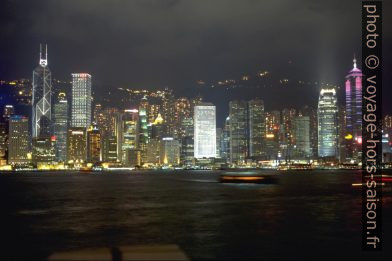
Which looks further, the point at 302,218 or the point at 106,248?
the point at 302,218

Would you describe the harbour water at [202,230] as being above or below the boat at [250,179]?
above

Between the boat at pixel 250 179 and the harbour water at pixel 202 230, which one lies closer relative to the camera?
the harbour water at pixel 202 230

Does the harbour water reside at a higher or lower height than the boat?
higher

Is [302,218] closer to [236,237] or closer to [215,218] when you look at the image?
[215,218]

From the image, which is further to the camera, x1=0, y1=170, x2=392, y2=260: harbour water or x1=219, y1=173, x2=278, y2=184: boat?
x1=219, y1=173, x2=278, y2=184: boat

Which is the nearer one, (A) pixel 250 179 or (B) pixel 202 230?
(B) pixel 202 230

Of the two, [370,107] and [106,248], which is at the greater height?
[370,107]

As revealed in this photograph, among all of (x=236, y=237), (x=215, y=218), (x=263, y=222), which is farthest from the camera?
(x=215, y=218)

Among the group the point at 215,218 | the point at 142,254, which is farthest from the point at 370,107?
the point at 215,218

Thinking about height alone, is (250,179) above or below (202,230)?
below

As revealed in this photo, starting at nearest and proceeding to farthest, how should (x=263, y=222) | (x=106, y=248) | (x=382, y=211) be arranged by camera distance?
(x=106, y=248)
(x=263, y=222)
(x=382, y=211)
